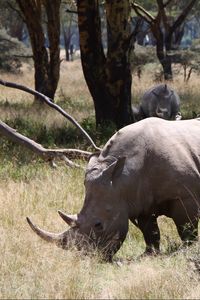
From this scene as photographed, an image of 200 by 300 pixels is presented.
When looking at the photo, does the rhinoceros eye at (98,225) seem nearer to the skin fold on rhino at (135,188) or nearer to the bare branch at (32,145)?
the skin fold on rhino at (135,188)

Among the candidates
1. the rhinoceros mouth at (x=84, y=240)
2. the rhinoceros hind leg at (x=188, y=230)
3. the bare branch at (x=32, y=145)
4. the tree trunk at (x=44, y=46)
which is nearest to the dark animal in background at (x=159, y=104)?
the tree trunk at (x=44, y=46)

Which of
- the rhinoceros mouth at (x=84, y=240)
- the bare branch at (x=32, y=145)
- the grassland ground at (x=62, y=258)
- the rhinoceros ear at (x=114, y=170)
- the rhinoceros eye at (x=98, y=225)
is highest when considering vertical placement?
the bare branch at (x=32, y=145)

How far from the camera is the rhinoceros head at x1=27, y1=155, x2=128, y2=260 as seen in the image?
506 cm

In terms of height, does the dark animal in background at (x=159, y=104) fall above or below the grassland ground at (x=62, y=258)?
below

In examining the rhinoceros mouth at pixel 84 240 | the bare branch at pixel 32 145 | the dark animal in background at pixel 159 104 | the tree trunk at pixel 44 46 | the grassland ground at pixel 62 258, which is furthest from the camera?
the tree trunk at pixel 44 46

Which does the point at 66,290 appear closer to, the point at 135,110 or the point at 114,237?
the point at 114,237

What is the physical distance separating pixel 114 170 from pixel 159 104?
27.0 feet

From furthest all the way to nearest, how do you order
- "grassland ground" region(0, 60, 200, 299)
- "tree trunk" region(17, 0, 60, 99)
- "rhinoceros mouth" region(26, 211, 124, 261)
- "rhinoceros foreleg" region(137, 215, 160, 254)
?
"tree trunk" region(17, 0, 60, 99) → "rhinoceros foreleg" region(137, 215, 160, 254) → "rhinoceros mouth" region(26, 211, 124, 261) → "grassland ground" region(0, 60, 200, 299)

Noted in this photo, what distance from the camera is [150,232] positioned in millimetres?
5520

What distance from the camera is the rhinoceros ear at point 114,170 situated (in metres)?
5.09

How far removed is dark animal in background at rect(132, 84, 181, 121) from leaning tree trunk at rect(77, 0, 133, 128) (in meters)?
1.01

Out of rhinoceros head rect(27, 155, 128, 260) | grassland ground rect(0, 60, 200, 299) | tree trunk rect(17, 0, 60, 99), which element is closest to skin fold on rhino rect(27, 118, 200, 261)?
rhinoceros head rect(27, 155, 128, 260)

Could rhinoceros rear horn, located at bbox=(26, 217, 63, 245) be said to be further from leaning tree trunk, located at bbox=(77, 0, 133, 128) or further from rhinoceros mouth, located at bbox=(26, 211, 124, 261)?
leaning tree trunk, located at bbox=(77, 0, 133, 128)

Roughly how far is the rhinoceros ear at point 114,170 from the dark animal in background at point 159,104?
7768 mm
